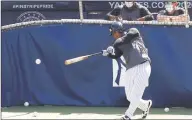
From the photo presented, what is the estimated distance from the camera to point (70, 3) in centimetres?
1466

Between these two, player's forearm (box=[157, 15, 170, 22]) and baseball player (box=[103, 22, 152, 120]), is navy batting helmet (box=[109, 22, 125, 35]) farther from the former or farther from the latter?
player's forearm (box=[157, 15, 170, 22])

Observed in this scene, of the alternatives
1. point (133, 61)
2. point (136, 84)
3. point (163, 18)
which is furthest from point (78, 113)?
point (163, 18)

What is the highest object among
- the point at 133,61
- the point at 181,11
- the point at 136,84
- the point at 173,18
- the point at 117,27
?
the point at 181,11

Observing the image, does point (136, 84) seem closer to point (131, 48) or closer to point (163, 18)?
point (131, 48)

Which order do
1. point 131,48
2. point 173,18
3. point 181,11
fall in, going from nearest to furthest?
1. point 131,48
2. point 173,18
3. point 181,11

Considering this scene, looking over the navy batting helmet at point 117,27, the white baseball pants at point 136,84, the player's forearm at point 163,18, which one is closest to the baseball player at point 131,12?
the player's forearm at point 163,18

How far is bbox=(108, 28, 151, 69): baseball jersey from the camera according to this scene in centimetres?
791

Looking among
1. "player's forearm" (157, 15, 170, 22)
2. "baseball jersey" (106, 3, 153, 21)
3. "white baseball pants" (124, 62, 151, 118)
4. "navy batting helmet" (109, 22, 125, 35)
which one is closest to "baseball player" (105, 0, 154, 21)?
"baseball jersey" (106, 3, 153, 21)

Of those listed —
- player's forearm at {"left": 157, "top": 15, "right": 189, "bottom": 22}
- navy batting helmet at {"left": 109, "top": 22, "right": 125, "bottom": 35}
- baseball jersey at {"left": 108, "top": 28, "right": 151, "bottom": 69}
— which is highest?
player's forearm at {"left": 157, "top": 15, "right": 189, "bottom": 22}

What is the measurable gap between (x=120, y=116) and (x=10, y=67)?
206cm

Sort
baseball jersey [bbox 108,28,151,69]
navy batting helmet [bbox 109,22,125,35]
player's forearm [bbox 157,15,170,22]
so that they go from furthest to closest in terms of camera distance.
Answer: player's forearm [bbox 157,15,170,22] → navy batting helmet [bbox 109,22,125,35] → baseball jersey [bbox 108,28,151,69]

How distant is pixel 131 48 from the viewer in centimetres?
799

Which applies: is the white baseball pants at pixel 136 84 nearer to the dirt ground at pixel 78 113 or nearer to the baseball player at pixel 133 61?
the baseball player at pixel 133 61

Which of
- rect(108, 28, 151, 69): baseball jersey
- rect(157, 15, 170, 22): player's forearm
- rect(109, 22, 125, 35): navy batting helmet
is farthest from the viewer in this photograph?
rect(157, 15, 170, 22): player's forearm
